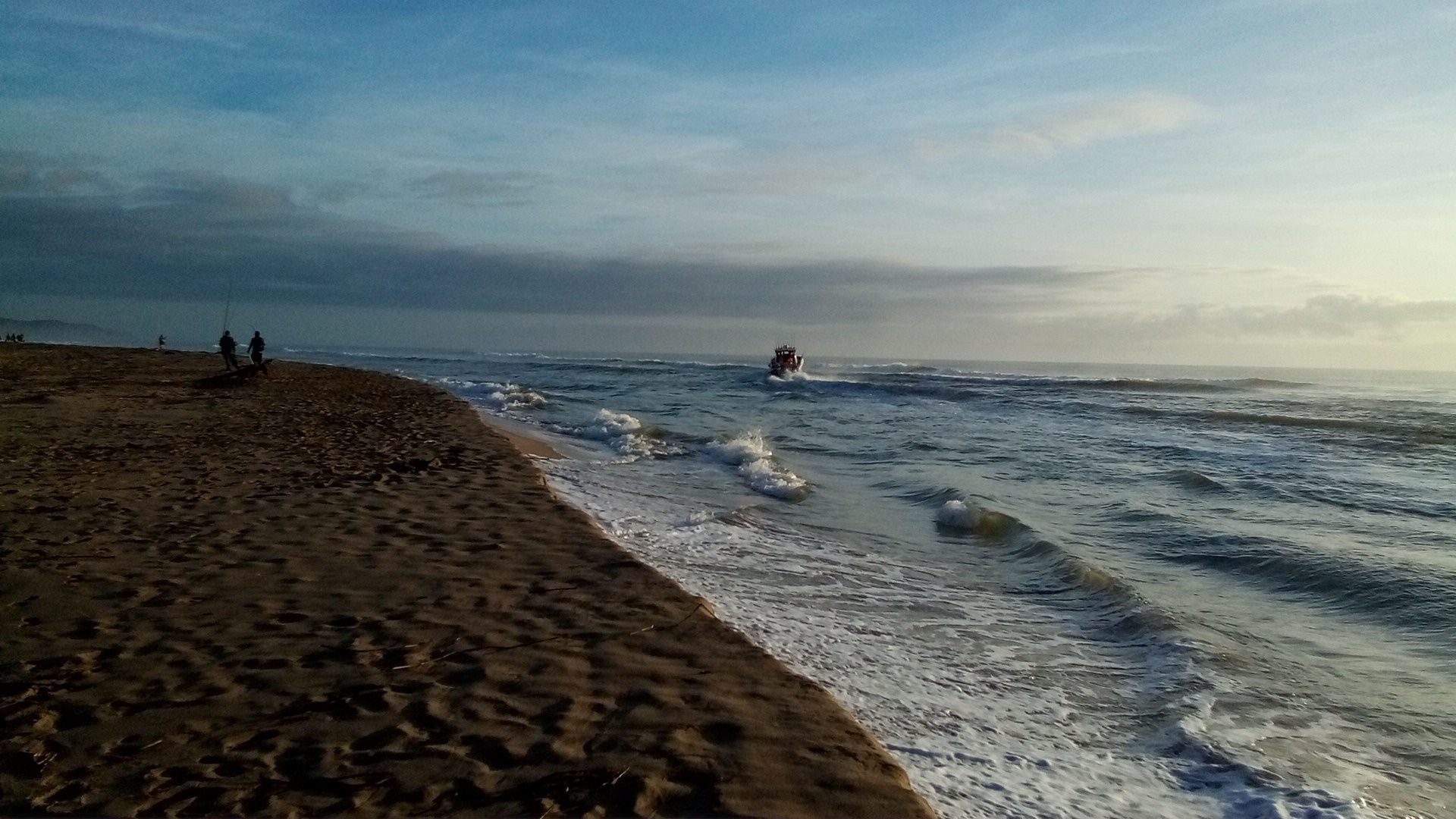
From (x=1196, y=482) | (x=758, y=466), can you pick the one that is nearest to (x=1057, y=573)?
(x=758, y=466)

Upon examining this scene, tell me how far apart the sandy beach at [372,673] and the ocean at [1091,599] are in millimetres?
854

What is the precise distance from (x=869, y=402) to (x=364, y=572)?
31868 millimetres

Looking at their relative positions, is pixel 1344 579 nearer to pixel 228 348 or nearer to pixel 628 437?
pixel 628 437

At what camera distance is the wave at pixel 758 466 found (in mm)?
12719

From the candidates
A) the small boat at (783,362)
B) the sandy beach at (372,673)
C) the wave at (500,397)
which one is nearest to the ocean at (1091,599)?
the sandy beach at (372,673)

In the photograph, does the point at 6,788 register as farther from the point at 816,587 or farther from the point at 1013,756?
the point at 816,587

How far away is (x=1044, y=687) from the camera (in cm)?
557

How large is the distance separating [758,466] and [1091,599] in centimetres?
731

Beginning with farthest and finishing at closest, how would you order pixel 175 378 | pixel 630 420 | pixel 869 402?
pixel 869 402 → pixel 175 378 → pixel 630 420

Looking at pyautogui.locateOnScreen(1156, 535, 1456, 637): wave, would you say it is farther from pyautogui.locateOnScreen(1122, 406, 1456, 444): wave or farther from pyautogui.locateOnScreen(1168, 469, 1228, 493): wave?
pyautogui.locateOnScreen(1122, 406, 1456, 444): wave

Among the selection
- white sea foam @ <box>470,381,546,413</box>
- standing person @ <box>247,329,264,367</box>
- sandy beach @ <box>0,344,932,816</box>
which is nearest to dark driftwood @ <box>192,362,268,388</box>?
standing person @ <box>247,329,264,367</box>

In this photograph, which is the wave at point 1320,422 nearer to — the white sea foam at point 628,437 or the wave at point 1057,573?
the wave at point 1057,573

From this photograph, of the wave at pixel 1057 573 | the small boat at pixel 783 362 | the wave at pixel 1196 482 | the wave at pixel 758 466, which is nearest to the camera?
the wave at pixel 1057 573

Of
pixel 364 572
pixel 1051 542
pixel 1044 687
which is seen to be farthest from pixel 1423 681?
pixel 364 572
